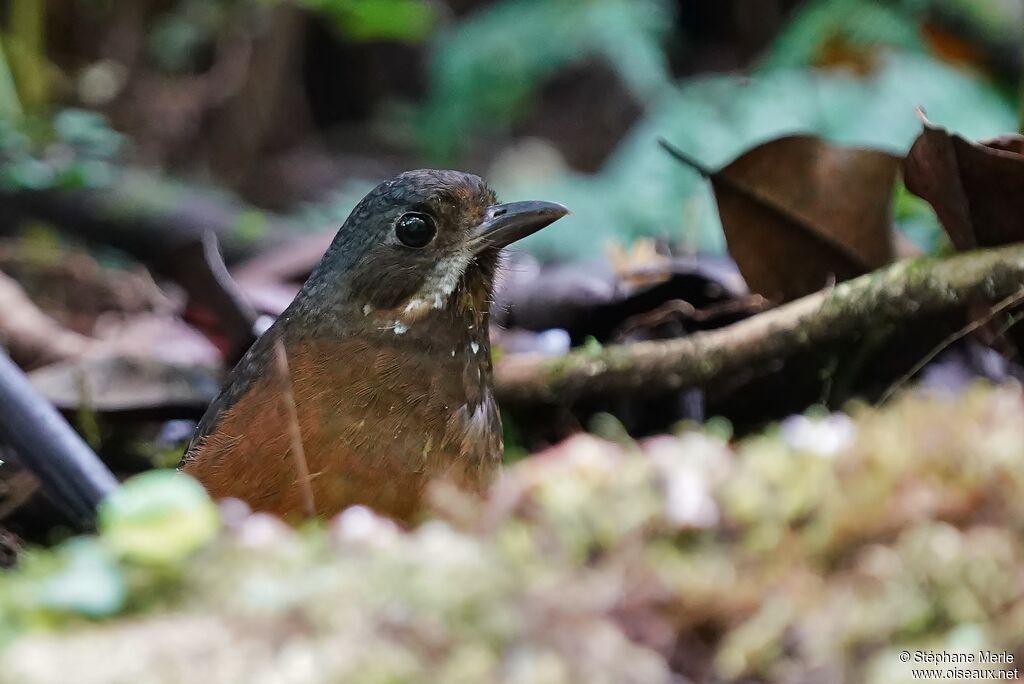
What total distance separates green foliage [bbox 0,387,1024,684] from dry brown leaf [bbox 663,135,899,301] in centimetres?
141

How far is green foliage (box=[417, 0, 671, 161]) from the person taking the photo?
8.05 metres

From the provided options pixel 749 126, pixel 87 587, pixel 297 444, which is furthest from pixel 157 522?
pixel 749 126

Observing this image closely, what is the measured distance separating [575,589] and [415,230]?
160cm

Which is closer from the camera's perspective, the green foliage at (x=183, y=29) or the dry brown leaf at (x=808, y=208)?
the dry brown leaf at (x=808, y=208)

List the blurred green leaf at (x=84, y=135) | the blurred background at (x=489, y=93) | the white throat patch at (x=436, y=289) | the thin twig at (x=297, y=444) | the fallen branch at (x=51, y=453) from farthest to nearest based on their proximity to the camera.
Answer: the blurred background at (x=489, y=93) → the blurred green leaf at (x=84, y=135) → the white throat patch at (x=436, y=289) → the fallen branch at (x=51, y=453) → the thin twig at (x=297, y=444)

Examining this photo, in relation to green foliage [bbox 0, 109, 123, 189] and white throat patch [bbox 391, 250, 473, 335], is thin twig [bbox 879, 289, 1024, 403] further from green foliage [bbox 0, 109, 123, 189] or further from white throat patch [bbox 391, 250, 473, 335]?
green foliage [bbox 0, 109, 123, 189]

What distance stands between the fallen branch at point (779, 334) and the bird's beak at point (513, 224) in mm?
352

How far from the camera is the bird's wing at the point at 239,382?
8.40 ft

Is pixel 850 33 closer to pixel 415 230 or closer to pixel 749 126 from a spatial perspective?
pixel 749 126

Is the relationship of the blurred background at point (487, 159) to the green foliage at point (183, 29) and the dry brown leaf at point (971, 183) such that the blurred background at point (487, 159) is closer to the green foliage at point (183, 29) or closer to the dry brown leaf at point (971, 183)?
the green foliage at point (183, 29)

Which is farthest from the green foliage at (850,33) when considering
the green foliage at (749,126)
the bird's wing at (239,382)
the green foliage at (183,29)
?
the bird's wing at (239,382)

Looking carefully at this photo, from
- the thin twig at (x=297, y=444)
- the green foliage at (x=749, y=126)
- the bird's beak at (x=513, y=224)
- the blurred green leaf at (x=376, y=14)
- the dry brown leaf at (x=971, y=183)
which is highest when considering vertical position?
the blurred green leaf at (x=376, y=14)

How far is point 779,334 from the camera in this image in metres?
2.57

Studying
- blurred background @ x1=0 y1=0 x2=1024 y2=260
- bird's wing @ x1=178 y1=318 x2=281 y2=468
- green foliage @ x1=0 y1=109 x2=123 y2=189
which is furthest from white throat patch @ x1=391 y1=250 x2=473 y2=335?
green foliage @ x1=0 y1=109 x2=123 y2=189
